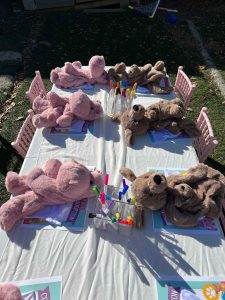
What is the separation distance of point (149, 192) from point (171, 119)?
1.12m

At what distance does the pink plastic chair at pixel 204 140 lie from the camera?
3393 mm

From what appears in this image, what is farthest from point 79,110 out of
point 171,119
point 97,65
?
point 171,119

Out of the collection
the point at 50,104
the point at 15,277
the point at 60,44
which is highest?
the point at 50,104

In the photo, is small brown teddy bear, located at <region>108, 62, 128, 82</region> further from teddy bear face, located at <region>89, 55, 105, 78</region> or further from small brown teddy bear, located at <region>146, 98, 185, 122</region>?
small brown teddy bear, located at <region>146, 98, 185, 122</region>

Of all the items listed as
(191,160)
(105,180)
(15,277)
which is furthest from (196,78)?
(15,277)

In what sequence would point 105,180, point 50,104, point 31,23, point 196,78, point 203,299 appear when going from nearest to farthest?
point 203,299
point 105,180
point 50,104
point 196,78
point 31,23

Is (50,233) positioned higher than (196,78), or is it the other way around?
(50,233)

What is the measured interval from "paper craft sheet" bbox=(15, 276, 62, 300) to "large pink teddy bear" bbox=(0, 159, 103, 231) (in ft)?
1.58

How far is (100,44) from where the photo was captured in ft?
22.4

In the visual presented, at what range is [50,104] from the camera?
366cm

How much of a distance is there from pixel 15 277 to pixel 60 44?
5.43m

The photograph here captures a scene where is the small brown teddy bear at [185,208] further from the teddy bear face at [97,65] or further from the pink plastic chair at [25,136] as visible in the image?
the teddy bear face at [97,65]

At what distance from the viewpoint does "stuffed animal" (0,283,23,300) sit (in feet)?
6.72

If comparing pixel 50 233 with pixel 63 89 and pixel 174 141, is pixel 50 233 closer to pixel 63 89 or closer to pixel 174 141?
pixel 174 141
